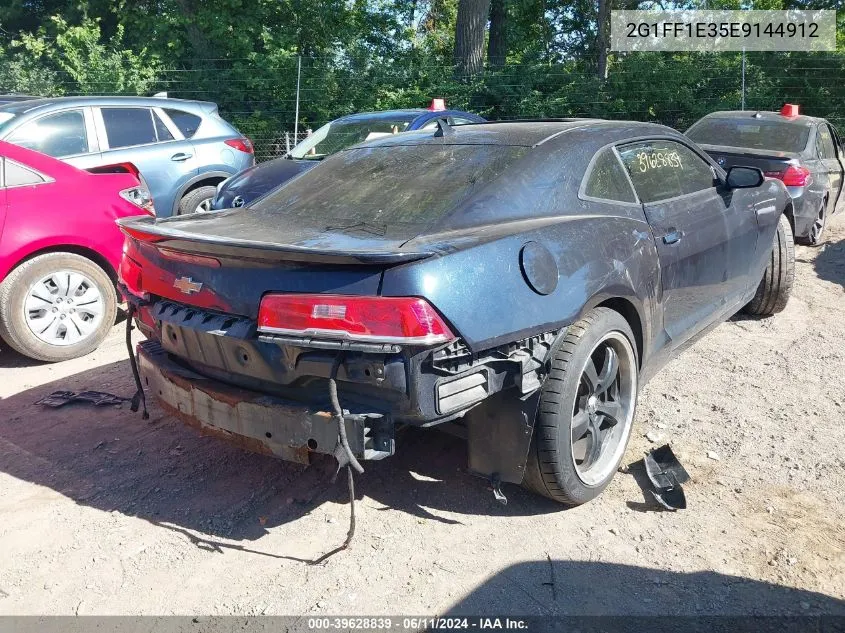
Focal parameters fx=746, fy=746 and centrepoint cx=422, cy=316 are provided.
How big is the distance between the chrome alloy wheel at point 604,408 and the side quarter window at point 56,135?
6.24 meters

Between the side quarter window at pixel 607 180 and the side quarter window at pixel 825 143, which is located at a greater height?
the side quarter window at pixel 607 180

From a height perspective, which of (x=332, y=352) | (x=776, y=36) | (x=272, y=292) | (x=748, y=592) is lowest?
(x=748, y=592)

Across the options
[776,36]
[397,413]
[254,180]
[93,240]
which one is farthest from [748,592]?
[776,36]

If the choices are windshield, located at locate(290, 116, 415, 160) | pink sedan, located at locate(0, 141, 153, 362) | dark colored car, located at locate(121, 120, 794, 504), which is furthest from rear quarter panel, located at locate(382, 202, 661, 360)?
windshield, located at locate(290, 116, 415, 160)

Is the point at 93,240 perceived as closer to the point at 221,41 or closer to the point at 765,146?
the point at 765,146

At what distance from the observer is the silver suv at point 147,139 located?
24.3 ft

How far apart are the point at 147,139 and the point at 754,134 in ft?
22.3

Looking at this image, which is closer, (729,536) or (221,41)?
(729,536)

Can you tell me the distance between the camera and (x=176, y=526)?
125 inches

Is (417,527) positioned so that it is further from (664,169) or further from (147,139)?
(147,139)

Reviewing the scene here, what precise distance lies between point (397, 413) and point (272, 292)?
63 cm

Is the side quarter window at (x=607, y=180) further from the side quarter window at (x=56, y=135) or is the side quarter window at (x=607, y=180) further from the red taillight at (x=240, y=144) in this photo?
the red taillight at (x=240, y=144)

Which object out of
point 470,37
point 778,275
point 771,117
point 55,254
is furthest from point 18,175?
point 470,37

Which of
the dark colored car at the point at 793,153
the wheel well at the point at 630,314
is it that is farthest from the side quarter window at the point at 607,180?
the dark colored car at the point at 793,153
